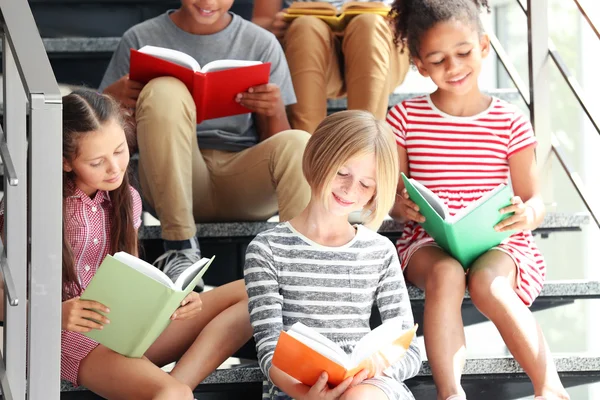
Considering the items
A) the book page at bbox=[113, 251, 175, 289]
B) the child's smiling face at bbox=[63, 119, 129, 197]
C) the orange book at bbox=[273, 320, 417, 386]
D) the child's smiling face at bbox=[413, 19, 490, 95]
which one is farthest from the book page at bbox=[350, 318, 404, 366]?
the child's smiling face at bbox=[413, 19, 490, 95]

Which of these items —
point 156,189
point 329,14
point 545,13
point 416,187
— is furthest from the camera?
point 329,14

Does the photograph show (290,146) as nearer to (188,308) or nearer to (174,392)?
(188,308)

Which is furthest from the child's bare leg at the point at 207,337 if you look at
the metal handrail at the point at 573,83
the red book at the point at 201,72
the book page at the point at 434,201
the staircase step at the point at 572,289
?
the metal handrail at the point at 573,83

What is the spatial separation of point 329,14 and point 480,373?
1306mm

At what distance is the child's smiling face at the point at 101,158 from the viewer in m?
1.97

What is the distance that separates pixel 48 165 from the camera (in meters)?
1.47

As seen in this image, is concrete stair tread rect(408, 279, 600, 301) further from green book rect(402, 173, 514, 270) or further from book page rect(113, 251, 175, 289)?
book page rect(113, 251, 175, 289)

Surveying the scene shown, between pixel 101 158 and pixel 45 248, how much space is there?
0.52 metres

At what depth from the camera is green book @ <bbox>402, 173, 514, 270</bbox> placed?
2.02 metres

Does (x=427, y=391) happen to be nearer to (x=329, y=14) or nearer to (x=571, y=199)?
(x=329, y=14)

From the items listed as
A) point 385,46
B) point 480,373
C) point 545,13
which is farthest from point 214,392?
point 545,13

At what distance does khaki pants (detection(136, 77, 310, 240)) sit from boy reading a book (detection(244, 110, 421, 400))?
42 cm

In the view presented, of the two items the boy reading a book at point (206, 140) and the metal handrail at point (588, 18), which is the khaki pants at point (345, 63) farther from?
the metal handrail at point (588, 18)

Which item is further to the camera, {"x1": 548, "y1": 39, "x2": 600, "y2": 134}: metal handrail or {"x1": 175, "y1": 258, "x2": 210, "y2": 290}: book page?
{"x1": 548, "y1": 39, "x2": 600, "y2": 134}: metal handrail
